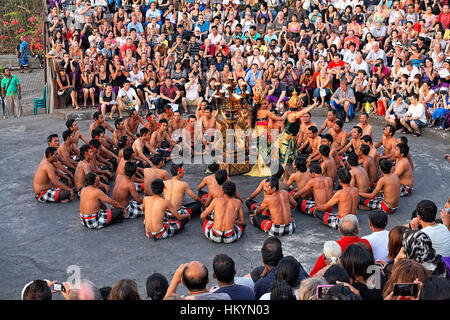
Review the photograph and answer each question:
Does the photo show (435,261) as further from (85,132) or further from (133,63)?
(133,63)

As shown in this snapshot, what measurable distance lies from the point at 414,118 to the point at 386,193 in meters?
4.87

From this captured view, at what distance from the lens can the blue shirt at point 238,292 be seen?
4863 mm

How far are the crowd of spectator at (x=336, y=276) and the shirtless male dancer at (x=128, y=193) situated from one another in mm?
3427

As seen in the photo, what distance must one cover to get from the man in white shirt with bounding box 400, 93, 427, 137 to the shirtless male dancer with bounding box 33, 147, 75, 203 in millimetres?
7819

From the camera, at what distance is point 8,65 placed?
2123 cm

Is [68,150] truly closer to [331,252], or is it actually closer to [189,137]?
[189,137]

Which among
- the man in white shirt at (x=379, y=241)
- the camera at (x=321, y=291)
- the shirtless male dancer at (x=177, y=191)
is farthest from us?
the shirtless male dancer at (x=177, y=191)

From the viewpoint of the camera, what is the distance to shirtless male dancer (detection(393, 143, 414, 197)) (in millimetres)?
9266

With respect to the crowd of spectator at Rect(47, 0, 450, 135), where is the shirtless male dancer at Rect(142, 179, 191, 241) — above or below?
below

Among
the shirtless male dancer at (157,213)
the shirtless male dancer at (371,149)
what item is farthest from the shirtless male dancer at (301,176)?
the shirtless male dancer at (157,213)

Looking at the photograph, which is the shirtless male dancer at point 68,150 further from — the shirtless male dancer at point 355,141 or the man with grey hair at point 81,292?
the man with grey hair at point 81,292

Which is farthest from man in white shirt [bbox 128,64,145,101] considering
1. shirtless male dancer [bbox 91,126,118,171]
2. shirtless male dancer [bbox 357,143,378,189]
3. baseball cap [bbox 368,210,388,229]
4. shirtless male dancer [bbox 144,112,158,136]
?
baseball cap [bbox 368,210,388,229]

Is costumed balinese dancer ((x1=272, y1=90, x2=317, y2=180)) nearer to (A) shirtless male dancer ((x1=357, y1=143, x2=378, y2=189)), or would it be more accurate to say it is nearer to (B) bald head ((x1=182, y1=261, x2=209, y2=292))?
(A) shirtless male dancer ((x1=357, y1=143, x2=378, y2=189))

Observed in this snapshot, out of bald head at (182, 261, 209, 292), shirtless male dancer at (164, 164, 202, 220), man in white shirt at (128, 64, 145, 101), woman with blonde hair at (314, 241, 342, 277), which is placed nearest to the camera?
bald head at (182, 261, 209, 292)
